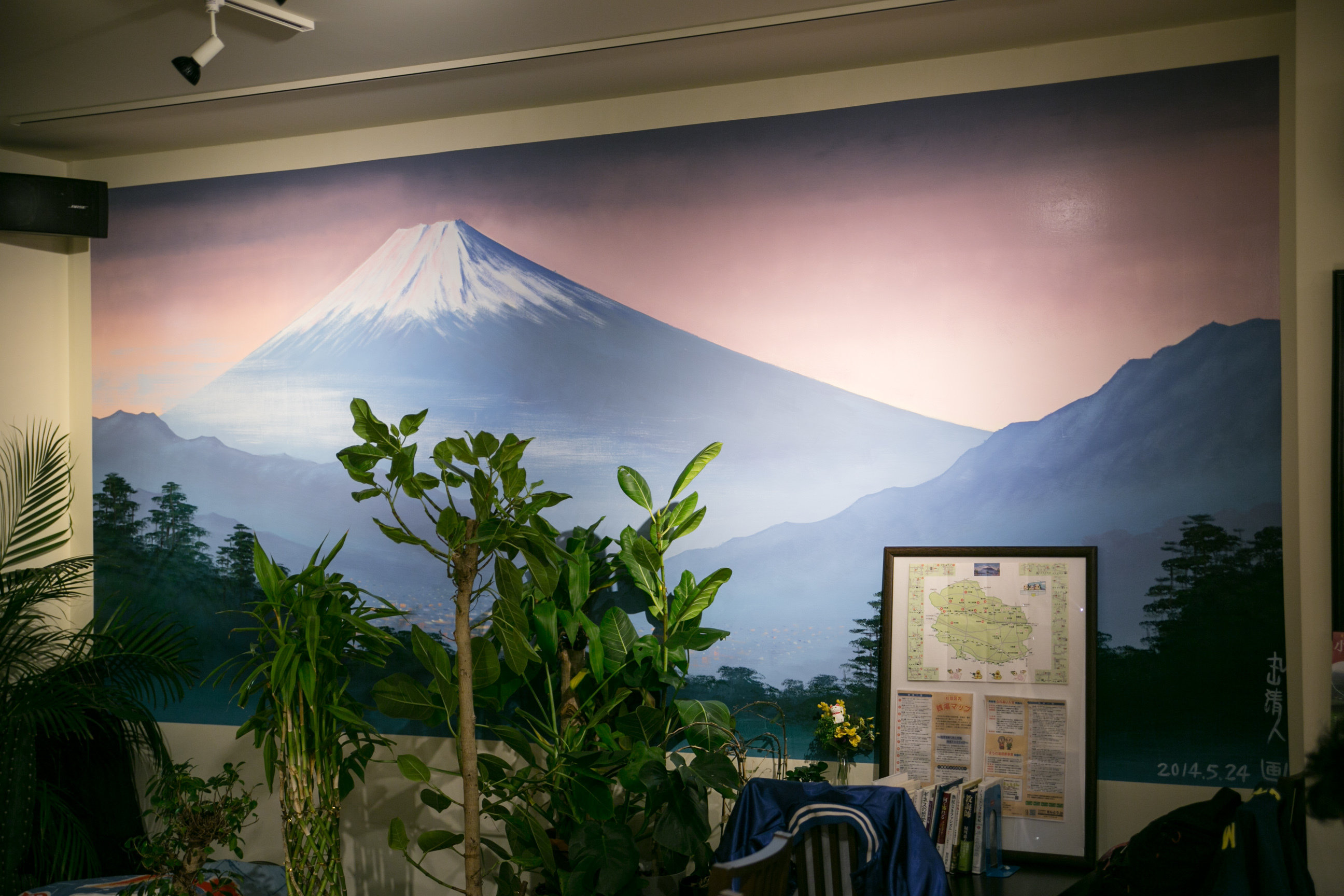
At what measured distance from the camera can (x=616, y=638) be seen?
3.50m

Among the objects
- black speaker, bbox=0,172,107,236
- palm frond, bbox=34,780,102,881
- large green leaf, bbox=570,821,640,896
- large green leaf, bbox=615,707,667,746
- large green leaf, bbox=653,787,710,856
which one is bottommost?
palm frond, bbox=34,780,102,881

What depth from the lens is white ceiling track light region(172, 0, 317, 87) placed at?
3123 mm

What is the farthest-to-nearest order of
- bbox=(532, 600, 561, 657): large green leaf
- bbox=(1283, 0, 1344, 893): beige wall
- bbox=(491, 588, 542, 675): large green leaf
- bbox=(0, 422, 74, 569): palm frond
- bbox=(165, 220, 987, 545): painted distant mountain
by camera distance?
bbox=(0, 422, 74, 569): palm frond
bbox=(165, 220, 987, 545): painted distant mountain
bbox=(532, 600, 561, 657): large green leaf
bbox=(491, 588, 542, 675): large green leaf
bbox=(1283, 0, 1344, 893): beige wall

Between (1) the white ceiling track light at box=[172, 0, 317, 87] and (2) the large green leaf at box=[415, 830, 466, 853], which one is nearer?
(1) the white ceiling track light at box=[172, 0, 317, 87]

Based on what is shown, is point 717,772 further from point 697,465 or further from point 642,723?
point 697,465

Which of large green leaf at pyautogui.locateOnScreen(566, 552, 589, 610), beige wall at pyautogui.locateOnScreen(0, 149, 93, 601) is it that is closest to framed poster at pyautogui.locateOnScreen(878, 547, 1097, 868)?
large green leaf at pyautogui.locateOnScreen(566, 552, 589, 610)

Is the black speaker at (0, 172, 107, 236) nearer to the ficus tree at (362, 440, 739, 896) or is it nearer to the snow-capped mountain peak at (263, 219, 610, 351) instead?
the snow-capped mountain peak at (263, 219, 610, 351)

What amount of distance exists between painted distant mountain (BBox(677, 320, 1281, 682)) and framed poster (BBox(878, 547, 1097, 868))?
0.10 meters

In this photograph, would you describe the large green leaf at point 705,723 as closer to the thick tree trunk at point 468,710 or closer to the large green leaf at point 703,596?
the large green leaf at point 703,596

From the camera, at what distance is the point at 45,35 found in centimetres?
348

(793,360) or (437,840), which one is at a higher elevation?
(793,360)

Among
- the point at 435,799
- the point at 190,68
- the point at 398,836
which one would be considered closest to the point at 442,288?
the point at 190,68

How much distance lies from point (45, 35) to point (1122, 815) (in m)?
4.68

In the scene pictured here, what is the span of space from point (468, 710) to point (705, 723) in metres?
0.83
